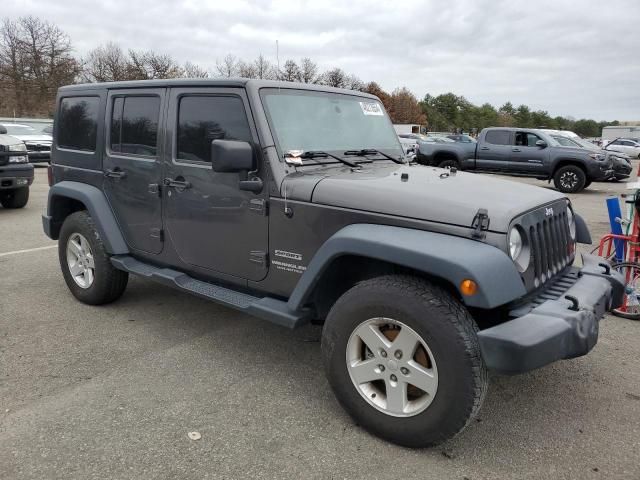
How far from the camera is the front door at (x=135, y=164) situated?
3.92 metres

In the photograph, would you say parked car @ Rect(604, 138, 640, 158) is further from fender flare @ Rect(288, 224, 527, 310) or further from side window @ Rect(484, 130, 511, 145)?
fender flare @ Rect(288, 224, 527, 310)

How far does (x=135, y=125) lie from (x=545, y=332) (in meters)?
3.30

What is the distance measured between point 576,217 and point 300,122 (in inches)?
80.4

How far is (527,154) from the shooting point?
49.6 ft

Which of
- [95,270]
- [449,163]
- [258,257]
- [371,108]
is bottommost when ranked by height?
[95,270]

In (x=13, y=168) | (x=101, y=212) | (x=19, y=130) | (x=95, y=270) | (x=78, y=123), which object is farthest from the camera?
(x=19, y=130)

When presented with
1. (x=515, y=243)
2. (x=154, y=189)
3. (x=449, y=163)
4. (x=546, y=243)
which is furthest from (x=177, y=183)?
(x=449, y=163)

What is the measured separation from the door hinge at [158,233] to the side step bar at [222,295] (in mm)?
257

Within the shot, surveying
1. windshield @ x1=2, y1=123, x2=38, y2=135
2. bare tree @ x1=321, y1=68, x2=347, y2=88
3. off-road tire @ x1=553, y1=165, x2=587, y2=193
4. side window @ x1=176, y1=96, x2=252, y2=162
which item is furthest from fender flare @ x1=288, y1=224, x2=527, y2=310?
bare tree @ x1=321, y1=68, x2=347, y2=88

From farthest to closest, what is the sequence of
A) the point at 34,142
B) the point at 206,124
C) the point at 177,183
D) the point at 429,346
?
the point at 34,142
the point at 177,183
the point at 206,124
the point at 429,346

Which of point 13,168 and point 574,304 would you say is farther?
point 13,168

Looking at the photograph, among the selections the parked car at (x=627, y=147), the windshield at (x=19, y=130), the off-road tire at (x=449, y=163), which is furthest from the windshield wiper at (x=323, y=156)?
the parked car at (x=627, y=147)

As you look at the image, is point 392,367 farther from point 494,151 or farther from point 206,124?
point 494,151

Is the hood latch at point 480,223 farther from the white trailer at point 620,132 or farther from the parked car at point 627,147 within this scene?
the white trailer at point 620,132
